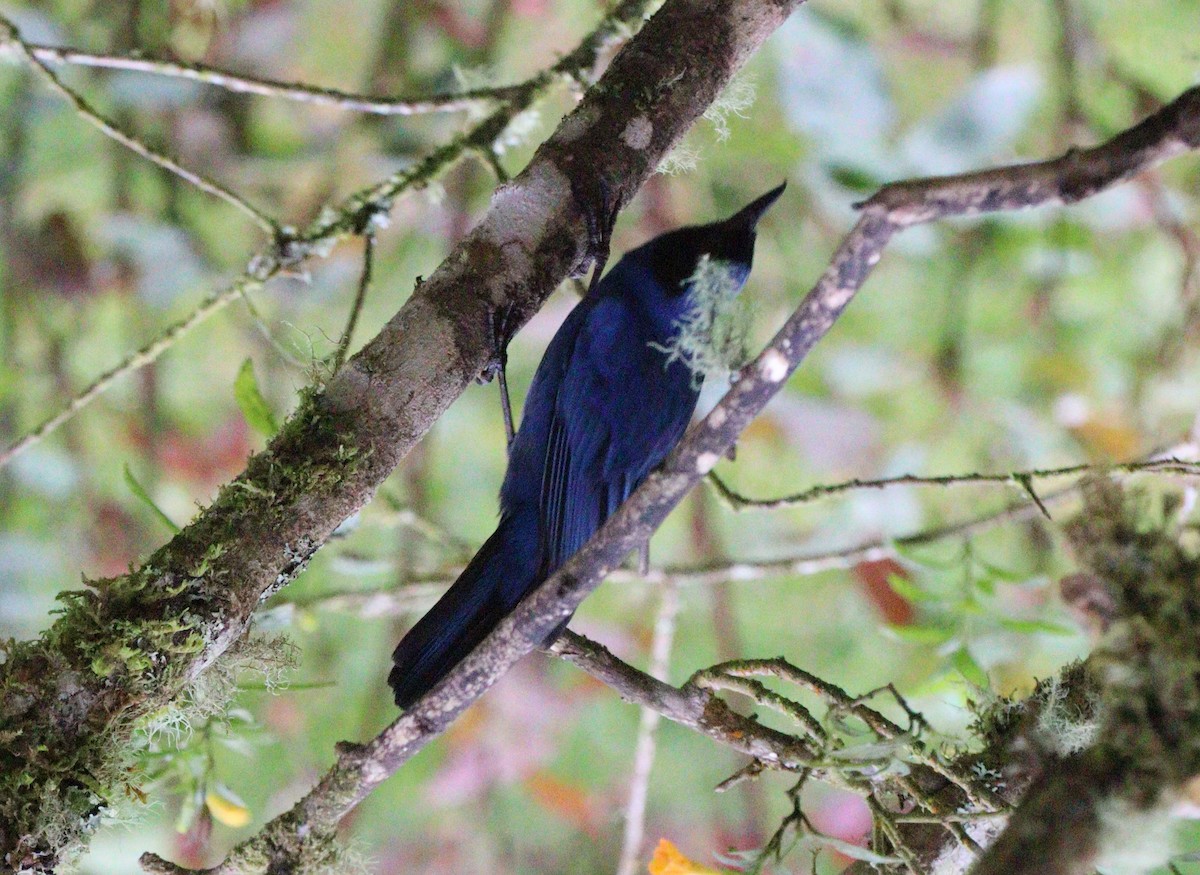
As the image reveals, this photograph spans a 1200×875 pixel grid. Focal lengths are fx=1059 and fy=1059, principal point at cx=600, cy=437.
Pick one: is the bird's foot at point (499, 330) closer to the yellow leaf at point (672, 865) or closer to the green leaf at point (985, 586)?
the yellow leaf at point (672, 865)

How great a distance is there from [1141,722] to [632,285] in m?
1.50

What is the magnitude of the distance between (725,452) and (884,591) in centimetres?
260

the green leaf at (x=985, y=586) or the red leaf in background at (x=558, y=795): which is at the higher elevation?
the red leaf in background at (x=558, y=795)

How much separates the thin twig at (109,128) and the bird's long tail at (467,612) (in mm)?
780

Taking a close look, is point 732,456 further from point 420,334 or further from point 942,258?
point 942,258

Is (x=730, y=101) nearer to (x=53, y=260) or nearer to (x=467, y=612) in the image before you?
(x=467, y=612)

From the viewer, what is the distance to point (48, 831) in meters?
1.25

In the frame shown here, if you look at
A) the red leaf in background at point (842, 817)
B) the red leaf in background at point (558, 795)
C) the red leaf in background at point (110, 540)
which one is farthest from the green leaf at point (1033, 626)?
the red leaf in background at point (110, 540)

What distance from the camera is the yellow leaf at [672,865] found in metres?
1.43

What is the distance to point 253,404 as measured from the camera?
6.32 feet

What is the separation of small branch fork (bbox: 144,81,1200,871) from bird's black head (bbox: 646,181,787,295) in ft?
3.40

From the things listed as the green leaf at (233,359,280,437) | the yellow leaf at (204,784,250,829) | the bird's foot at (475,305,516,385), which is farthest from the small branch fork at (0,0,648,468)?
the yellow leaf at (204,784,250,829)

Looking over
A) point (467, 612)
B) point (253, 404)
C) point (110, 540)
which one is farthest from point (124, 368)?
point (110, 540)

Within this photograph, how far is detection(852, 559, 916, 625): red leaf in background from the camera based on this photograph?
12.0 ft
